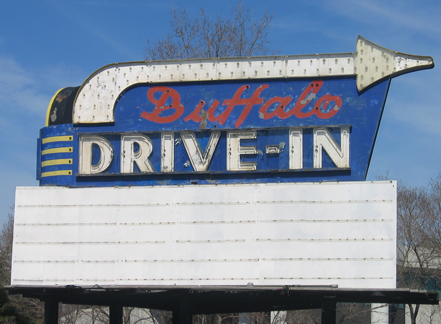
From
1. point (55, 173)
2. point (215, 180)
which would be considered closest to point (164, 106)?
point (215, 180)

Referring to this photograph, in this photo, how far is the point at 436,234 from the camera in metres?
39.5

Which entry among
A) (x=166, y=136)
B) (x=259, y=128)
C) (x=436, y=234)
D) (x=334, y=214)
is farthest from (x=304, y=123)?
(x=436, y=234)

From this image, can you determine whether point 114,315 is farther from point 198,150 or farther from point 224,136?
point 224,136

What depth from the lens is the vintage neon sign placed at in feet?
49.2

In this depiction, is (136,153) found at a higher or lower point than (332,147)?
lower

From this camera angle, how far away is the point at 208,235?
1435 centimetres

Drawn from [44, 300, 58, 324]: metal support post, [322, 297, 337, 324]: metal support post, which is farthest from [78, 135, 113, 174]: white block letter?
[322, 297, 337, 324]: metal support post

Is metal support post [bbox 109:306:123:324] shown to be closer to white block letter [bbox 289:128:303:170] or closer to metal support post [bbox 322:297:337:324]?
metal support post [bbox 322:297:337:324]

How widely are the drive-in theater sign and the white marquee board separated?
0.08 ft

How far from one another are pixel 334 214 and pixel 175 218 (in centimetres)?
367

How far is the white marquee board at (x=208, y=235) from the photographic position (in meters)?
13.9

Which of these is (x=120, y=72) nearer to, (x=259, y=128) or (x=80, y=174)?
(x=80, y=174)

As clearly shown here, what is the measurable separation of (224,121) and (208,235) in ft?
9.64

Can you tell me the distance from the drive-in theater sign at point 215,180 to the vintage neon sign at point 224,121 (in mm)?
27
